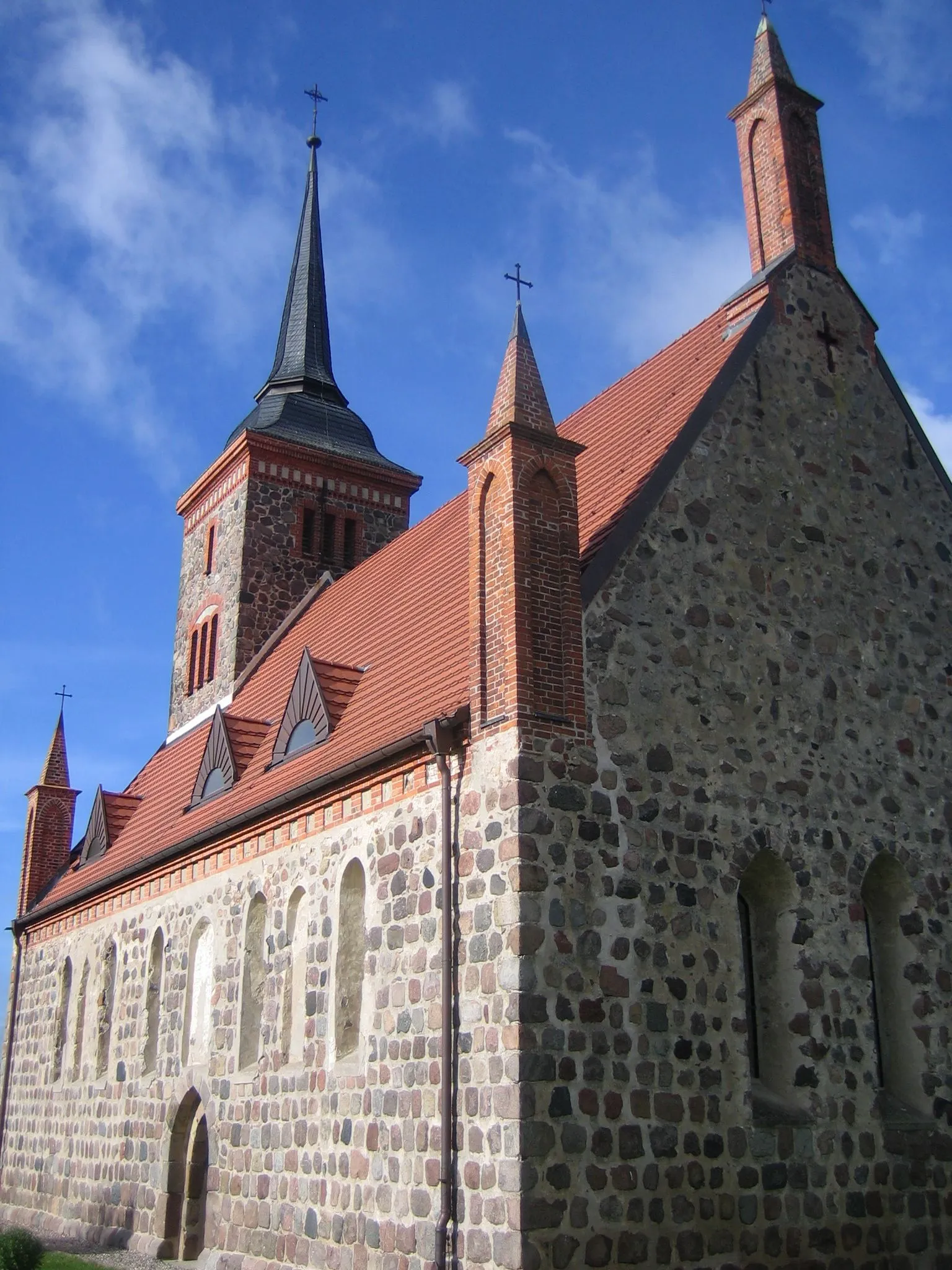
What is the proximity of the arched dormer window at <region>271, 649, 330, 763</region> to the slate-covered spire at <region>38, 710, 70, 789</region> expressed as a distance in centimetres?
1161

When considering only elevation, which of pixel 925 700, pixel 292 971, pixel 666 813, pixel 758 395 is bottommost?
pixel 292 971

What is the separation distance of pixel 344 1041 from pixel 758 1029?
3.93 metres

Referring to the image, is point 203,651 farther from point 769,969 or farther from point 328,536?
point 769,969

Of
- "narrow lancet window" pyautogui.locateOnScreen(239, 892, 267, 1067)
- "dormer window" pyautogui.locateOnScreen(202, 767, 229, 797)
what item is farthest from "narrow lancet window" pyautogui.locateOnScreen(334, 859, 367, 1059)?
"dormer window" pyautogui.locateOnScreen(202, 767, 229, 797)

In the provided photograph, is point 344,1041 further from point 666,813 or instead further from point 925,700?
point 925,700

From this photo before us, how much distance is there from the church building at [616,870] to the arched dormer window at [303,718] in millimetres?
51

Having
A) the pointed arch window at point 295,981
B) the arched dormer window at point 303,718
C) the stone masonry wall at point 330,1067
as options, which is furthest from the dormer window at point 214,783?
the pointed arch window at point 295,981

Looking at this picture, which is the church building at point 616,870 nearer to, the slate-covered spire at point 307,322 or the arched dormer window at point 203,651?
the arched dormer window at point 203,651

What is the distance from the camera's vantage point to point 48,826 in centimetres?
2559

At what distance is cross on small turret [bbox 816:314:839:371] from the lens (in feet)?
48.6

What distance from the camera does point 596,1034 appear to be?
10.3 m

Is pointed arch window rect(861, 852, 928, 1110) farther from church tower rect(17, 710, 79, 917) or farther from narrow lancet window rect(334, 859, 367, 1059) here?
church tower rect(17, 710, 79, 917)

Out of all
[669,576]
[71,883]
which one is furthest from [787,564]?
[71,883]

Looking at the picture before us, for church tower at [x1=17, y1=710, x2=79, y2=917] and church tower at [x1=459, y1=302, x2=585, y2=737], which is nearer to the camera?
→ church tower at [x1=459, y1=302, x2=585, y2=737]
